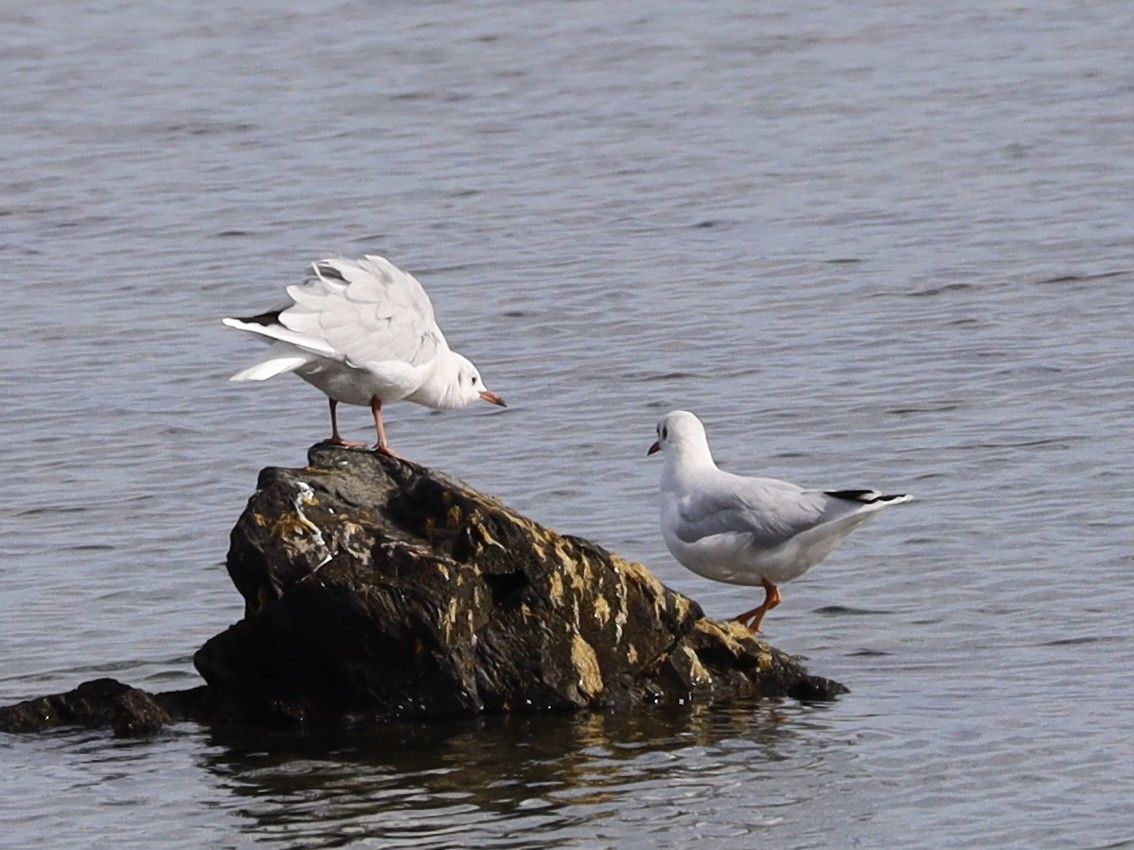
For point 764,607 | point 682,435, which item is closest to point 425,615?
point 764,607

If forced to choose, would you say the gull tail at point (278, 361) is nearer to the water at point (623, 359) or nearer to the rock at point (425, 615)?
the rock at point (425, 615)

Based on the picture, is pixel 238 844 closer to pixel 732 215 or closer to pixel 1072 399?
pixel 1072 399

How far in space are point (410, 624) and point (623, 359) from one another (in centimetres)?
757

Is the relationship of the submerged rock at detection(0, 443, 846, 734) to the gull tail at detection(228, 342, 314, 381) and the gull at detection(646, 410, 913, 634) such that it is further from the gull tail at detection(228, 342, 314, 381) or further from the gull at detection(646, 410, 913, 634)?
the gull at detection(646, 410, 913, 634)

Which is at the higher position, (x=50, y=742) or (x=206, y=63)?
(x=206, y=63)

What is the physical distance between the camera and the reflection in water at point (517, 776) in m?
8.20

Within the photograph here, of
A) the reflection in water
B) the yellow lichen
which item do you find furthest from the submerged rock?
the reflection in water

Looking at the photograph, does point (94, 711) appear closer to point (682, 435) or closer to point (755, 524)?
point (755, 524)

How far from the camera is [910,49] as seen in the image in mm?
28344

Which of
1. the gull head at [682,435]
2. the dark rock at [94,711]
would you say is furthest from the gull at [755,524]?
the dark rock at [94,711]

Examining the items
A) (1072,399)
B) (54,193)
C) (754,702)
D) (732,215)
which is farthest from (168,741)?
(54,193)

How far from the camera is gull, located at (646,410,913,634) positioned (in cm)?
1004

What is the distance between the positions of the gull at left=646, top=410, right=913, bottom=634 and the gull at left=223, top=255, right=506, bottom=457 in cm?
130

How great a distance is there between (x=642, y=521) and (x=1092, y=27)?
18.1m
